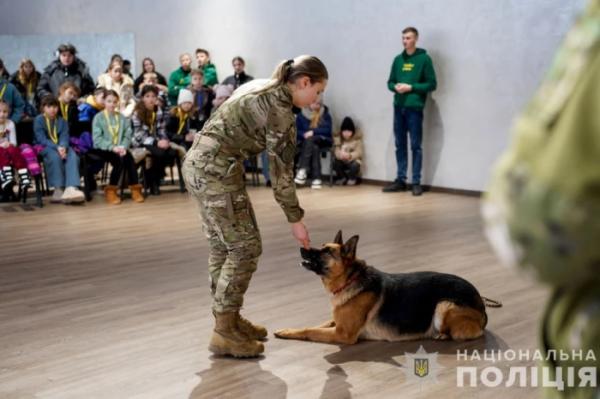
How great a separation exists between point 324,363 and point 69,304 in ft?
5.91

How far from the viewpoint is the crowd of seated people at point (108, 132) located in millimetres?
8586

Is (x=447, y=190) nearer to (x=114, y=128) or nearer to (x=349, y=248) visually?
(x=114, y=128)

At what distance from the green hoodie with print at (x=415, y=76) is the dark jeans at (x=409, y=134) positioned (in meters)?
0.11

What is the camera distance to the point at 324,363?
140 inches

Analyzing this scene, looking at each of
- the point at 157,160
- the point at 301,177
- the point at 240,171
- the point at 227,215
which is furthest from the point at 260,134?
the point at 301,177

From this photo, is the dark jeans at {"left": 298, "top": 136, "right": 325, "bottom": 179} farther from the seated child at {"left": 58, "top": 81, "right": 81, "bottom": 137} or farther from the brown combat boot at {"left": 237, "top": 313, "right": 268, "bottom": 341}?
the brown combat boot at {"left": 237, "top": 313, "right": 268, "bottom": 341}

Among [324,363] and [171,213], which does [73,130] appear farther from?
[324,363]

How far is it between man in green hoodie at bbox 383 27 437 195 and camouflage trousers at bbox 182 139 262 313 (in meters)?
5.81

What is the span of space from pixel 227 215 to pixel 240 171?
0.69 feet

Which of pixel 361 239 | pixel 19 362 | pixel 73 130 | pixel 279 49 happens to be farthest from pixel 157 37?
pixel 19 362

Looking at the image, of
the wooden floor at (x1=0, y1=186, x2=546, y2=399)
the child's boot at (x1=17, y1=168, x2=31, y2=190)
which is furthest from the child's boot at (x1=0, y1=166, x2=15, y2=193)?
the wooden floor at (x1=0, y1=186, x2=546, y2=399)

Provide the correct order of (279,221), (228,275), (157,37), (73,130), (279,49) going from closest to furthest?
(228,275) → (279,221) → (73,130) → (279,49) → (157,37)

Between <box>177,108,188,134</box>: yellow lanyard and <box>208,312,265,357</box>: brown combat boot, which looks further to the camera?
<box>177,108,188,134</box>: yellow lanyard

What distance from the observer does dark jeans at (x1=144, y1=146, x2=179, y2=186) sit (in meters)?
9.24
